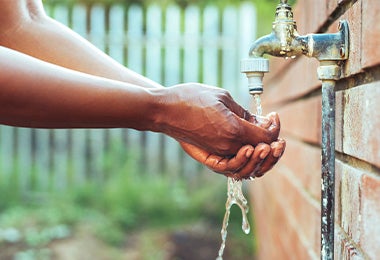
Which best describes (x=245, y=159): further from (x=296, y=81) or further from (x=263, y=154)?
(x=296, y=81)

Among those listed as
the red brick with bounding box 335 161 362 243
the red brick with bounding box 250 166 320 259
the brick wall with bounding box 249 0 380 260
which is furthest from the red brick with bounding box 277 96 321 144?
the red brick with bounding box 335 161 362 243

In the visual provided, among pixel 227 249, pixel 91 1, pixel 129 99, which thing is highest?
pixel 91 1

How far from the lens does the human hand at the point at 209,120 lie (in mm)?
1486

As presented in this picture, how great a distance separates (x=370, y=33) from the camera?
4.26 ft

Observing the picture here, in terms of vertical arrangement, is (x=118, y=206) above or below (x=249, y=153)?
below

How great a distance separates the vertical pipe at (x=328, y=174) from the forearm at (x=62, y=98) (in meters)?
0.38

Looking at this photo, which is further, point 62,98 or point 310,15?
point 310,15

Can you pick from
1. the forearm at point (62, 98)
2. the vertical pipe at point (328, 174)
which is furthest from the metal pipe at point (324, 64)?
the forearm at point (62, 98)

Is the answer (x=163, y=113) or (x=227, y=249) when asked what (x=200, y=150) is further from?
(x=227, y=249)

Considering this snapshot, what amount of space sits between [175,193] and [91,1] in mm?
2585

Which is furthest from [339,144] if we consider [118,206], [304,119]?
[118,206]

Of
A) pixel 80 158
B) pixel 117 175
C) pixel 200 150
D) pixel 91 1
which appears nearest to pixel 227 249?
pixel 117 175

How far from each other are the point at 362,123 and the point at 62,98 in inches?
23.6

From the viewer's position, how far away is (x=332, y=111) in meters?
1.58
